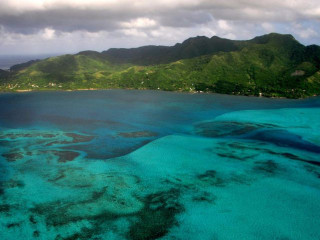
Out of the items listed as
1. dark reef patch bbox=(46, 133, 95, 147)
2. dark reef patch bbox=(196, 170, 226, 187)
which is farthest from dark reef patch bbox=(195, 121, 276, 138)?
dark reef patch bbox=(46, 133, 95, 147)

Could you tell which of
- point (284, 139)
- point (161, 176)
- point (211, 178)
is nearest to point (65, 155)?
point (161, 176)

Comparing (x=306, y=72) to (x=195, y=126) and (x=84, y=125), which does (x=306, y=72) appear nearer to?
(x=195, y=126)

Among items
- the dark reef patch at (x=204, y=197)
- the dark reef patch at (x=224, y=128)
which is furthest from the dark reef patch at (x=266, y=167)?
the dark reef patch at (x=224, y=128)

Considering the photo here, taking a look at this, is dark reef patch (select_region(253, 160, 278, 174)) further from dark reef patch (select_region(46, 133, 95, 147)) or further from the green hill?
the green hill

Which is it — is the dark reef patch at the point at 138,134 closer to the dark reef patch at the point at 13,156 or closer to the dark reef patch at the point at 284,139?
the dark reef patch at the point at 13,156

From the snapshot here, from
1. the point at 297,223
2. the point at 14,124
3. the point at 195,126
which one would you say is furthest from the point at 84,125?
the point at 297,223

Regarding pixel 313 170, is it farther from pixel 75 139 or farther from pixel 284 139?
pixel 75 139
